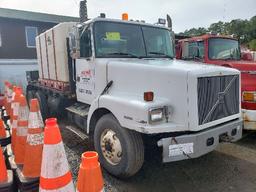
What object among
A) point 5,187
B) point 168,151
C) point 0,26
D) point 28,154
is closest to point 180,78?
point 168,151

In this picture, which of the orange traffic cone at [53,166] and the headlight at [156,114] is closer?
the orange traffic cone at [53,166]

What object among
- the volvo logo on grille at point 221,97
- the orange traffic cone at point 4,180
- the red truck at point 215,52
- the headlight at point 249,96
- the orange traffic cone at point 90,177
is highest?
the red truck at point 215,52

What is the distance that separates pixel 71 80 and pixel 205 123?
3.53 meters

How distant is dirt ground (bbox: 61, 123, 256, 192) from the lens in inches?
144

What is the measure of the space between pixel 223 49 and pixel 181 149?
4.67m

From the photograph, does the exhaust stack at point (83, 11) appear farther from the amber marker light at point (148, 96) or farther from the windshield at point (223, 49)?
the windshield at point (223, 49)

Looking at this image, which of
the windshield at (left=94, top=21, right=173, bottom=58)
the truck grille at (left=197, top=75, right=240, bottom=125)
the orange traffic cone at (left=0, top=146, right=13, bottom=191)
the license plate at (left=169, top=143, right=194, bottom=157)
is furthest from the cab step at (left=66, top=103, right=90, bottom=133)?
the truck grille at (left=197, top=75, right=240, bottom=125)

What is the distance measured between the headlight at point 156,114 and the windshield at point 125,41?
1.55 metres

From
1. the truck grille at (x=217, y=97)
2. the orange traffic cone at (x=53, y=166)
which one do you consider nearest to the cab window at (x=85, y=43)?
the truck grille at (x=217, y=97)

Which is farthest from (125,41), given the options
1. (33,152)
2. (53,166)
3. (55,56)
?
(53,166)

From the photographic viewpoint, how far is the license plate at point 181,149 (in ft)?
10.5

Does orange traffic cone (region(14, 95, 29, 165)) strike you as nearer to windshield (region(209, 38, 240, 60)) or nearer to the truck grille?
the truck grille

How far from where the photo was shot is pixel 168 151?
3.17 metres

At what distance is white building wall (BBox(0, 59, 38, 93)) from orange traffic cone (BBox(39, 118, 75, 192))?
14857 millimetres
